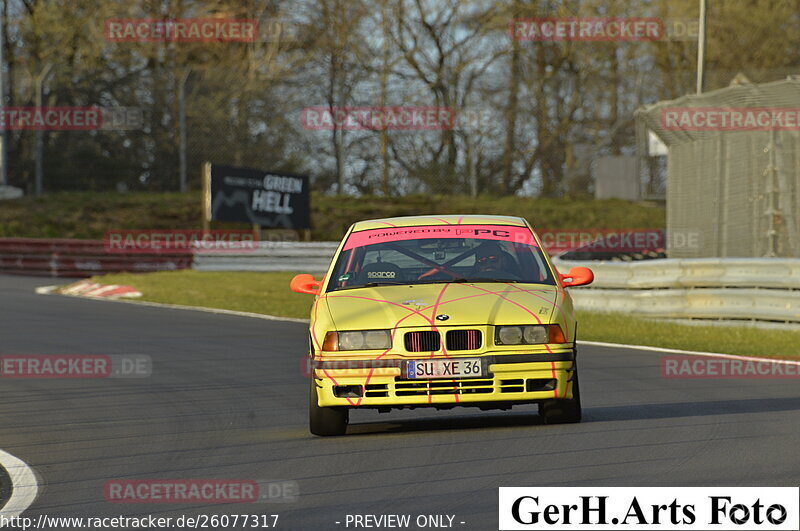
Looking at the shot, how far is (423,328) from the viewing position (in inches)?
359

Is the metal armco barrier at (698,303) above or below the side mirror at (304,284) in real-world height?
below

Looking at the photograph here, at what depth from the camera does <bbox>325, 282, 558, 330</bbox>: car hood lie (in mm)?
9164

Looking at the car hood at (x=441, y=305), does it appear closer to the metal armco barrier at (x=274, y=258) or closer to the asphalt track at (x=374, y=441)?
the asphalt track at (x=374, y=441)

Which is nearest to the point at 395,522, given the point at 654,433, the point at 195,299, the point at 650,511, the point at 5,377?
the point at 650,511

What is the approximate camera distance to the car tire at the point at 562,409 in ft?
31.2

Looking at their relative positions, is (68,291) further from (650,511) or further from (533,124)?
(650,511)

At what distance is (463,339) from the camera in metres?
9.12
